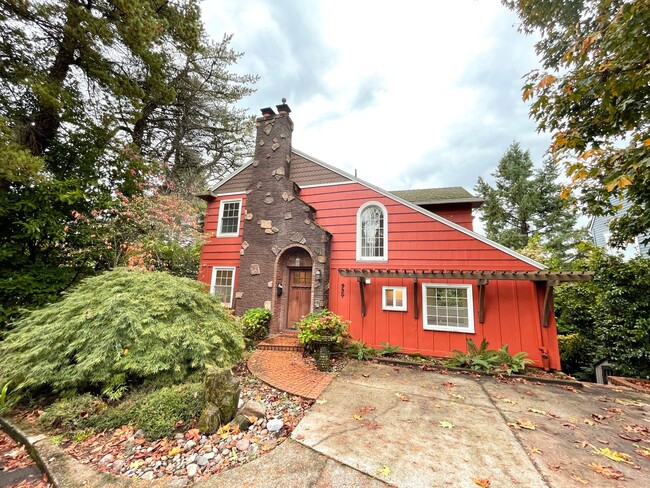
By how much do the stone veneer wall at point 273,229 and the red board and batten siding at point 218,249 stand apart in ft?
2.37

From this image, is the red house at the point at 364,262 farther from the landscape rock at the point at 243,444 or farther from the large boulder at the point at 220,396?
the landscape rock at the point at 243,444

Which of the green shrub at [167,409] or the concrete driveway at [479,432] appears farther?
the green shrub at [167,409]

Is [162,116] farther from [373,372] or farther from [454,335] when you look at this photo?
[454,335]

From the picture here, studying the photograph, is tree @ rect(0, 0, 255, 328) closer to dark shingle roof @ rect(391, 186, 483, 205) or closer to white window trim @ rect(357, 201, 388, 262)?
white window trim @ rect(357, 201, 388, 262)

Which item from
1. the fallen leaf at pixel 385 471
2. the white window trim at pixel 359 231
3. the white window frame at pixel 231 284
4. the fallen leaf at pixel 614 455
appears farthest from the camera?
the white window frame at pixel 231 284

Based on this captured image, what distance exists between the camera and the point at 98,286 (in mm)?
4648

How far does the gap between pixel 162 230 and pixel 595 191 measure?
1186 cm

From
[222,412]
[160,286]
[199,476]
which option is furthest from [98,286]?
[199,476]

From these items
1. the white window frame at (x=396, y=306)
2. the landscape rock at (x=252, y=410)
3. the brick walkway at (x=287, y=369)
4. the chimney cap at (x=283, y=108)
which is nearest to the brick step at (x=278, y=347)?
the brick walkway at (x=287, y=369)

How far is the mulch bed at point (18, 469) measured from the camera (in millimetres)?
2385

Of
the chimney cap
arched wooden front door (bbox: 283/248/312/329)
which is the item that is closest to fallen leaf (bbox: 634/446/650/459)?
arched wooden front door (bbox: 283/248/312/329)

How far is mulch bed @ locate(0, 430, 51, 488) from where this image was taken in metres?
2.38

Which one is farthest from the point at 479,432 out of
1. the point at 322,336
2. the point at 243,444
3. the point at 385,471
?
the point at 322,336

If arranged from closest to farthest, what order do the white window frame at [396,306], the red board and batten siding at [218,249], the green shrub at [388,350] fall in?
the green shrub at [388,350] → the white window frame at [396,306] → the red board and batten siding at [218,249]
